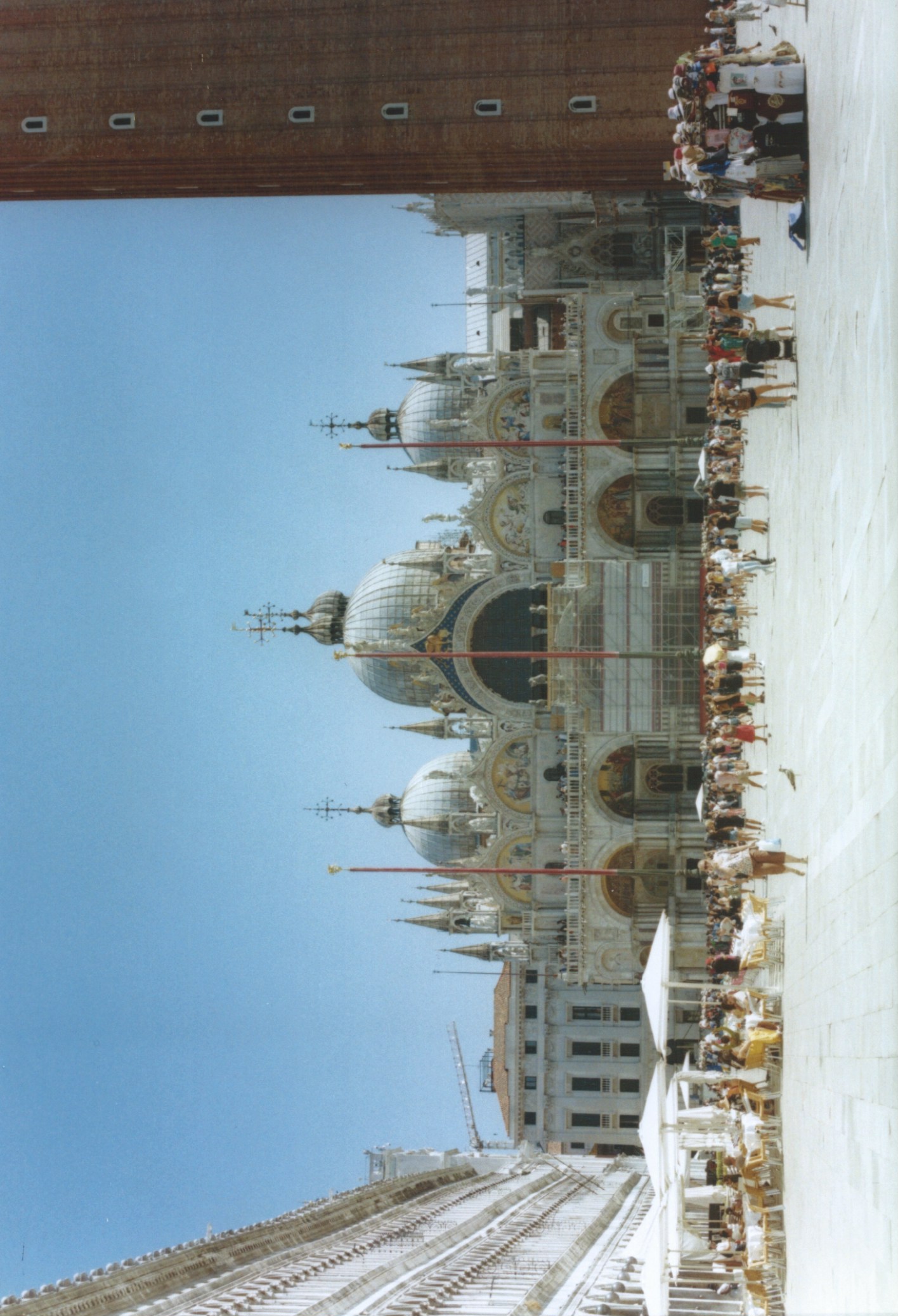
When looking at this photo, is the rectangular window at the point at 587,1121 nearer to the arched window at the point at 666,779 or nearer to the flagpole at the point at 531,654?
the arched window at the point at 666,779

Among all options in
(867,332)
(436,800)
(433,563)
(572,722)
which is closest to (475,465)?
(433,563)

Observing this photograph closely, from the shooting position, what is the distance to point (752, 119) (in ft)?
73.7

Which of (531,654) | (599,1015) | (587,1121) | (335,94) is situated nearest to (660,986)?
(531,654)

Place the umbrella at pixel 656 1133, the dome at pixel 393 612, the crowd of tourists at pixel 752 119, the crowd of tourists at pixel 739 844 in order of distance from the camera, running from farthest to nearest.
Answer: the dome at pixel 393 612 → the umbrella at pixel 656 1133 → the crowd of tourists at pixel 752 119 → the crowd of tourists at pixel 739 844

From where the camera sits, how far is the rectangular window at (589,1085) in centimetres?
6125

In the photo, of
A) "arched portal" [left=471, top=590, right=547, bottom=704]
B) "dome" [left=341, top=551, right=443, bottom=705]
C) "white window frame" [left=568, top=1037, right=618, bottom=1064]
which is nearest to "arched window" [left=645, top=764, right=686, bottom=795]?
"arched portal" [left=471, top=590, right=547, bottom=704]

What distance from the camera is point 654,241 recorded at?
5559 cm

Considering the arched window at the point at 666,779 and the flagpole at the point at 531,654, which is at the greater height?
the flagpole at the point at 531,654

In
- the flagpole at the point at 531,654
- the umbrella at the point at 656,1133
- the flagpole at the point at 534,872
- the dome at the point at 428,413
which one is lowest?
the umbrella at the point at 656,1133

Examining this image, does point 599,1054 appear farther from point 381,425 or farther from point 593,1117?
point 381,425

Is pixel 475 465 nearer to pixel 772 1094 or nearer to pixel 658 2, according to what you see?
pixel 658 2

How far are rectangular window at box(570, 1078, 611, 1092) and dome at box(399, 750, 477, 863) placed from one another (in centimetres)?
1265

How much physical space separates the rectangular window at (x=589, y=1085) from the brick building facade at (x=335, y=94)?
34521mm

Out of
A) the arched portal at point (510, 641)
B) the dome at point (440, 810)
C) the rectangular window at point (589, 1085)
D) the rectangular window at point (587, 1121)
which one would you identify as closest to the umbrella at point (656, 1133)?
the arched portal at point (510, 641)
